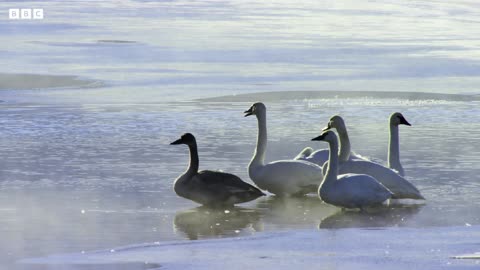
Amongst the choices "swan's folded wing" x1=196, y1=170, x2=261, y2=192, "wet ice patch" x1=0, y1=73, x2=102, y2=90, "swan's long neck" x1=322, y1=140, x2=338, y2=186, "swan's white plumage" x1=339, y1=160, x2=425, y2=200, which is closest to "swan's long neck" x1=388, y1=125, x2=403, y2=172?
"swan's white plumage" x1=339, y1=160, x2=425, y2=200

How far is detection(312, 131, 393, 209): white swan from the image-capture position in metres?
10.6

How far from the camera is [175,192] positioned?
448 inches

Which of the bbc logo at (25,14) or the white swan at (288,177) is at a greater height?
the white swan at (288,177)

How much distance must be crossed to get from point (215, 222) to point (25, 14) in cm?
2882

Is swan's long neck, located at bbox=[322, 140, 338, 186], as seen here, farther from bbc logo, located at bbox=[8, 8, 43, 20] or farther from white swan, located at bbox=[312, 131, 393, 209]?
bbc logo, located at bbox=[8, 8, 43, 20]

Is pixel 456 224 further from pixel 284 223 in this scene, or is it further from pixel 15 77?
pixel 15 77

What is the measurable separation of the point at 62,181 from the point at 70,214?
69.3 inches

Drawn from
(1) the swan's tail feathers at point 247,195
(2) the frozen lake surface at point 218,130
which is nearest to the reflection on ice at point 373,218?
(2) the frozen lake surface at point 218,130

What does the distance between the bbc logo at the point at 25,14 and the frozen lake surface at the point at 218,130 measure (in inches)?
42.9

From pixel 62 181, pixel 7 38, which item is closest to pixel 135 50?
pixel 7 38

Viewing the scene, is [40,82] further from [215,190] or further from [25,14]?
[25,14]

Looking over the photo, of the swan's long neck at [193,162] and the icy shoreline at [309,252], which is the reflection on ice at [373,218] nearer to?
the icy shoreline at [309,252]

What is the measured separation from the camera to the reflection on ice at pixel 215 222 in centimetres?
958

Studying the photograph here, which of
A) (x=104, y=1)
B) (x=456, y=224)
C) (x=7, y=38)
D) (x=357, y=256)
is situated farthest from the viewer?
(x=104, y=1)
